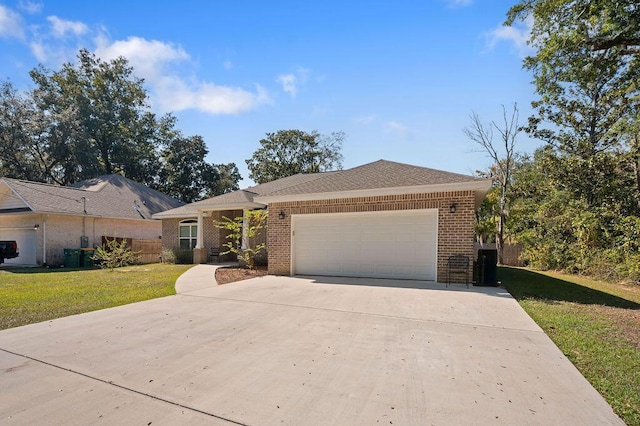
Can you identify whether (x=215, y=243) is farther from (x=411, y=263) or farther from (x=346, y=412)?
(x=346, y=412)

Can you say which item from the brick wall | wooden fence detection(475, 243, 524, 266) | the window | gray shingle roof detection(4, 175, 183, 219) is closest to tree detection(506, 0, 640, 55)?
the brick wall

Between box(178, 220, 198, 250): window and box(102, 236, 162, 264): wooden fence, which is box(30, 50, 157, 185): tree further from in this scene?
box(178, 220, 198, 250): window

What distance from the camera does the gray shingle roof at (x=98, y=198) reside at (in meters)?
17.2

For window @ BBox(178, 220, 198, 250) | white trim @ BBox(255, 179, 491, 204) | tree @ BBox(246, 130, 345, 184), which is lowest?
window @ BBox(178, 220, 198, 250)

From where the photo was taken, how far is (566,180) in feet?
50.5

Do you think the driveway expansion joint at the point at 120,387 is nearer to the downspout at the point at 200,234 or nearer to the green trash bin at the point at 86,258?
the downspout at the point at 200,234

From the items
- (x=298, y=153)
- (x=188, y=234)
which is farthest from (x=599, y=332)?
(x=298, y=153)

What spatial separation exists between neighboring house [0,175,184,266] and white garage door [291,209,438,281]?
42.9 ft

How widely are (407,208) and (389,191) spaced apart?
0.74 metres

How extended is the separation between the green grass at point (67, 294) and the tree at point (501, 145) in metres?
19.5

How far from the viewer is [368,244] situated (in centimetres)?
1041

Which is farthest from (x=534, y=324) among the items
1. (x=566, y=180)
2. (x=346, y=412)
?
(x=566, y=180)

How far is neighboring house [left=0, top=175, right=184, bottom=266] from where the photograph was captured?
16.9 meters

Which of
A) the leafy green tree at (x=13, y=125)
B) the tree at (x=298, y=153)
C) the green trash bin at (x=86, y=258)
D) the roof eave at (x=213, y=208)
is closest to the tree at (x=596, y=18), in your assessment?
the roof eave at (x=213, y=208)
